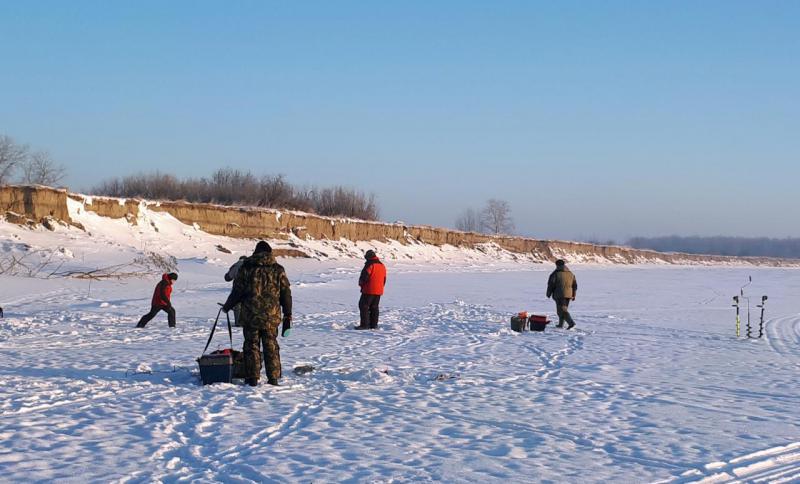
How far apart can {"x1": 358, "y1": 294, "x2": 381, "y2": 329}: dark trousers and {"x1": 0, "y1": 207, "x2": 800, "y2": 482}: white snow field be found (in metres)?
0.50

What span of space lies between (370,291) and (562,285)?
176 inches

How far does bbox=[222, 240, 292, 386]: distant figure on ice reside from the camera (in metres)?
9.66

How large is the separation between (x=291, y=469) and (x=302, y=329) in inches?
406

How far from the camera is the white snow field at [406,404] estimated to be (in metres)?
6.26

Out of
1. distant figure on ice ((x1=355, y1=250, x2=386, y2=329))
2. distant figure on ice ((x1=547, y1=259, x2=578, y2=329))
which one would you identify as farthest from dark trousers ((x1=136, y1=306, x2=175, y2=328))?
distant figure on ice ((x1=547, y1=259, x2=578, y2=329))

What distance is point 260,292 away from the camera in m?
9.75

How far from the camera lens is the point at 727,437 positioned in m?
7.41

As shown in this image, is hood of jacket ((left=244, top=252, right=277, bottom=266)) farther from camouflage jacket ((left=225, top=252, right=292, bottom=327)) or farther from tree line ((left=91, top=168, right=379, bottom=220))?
tree line ((left=91, top=168, right=379, bottom=220))

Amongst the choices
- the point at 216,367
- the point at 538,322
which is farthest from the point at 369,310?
the point at 216,367

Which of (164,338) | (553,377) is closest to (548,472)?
(553,377)

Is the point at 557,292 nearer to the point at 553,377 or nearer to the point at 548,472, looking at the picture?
the point at 553,377

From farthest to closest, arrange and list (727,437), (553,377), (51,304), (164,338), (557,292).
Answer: (51,304) → (557,292) → (164,338) → (553,377) → (727,437)

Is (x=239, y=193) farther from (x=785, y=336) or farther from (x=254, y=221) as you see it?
(x=785, y=336)

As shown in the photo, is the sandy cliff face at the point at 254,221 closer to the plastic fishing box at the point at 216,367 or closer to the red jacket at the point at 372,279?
the red jacket at the point at 372,279
